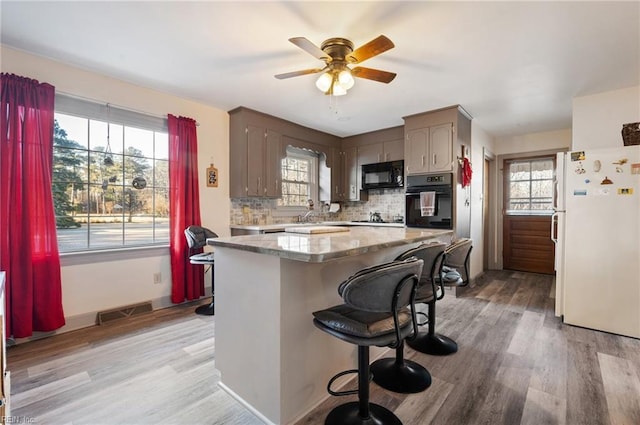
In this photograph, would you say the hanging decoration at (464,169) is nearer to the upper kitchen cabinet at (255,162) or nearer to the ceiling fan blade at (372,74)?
the ceiling fan blade at (372,74)

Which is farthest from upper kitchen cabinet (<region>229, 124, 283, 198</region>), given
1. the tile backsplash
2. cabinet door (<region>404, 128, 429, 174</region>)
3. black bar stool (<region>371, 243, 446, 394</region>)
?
black bar stool (<region>371, 243, 446, 394</region>)

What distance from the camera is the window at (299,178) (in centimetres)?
528

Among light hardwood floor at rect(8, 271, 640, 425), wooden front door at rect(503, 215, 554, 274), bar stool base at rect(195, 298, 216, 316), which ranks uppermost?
wooden front door at rect(503, 215, 554, 274)

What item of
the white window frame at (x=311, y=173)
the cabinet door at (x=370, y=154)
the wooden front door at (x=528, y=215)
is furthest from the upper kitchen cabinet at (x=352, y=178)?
the wooden front door at (x=528, y=215)

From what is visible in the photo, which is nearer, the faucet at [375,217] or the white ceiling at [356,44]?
the white ceiling at [356,44]

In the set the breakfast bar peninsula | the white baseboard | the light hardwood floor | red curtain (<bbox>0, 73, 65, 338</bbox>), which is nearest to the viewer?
the breakfast bar peninsula

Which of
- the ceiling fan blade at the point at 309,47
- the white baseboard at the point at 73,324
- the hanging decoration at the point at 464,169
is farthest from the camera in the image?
the hanging decoration at the point at 464,169

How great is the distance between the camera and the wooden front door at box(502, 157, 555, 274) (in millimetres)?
5242

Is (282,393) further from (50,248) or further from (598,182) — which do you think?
(598,182)

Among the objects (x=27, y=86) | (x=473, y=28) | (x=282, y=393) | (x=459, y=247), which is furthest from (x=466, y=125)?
(x=27, y=86)

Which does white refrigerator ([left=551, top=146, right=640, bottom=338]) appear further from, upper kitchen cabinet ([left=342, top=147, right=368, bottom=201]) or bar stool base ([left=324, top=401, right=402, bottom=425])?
upper kitchen cabinet ([left=342, top=147, right=368, bottom=201])

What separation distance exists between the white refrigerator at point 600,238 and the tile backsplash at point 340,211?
2560 mm

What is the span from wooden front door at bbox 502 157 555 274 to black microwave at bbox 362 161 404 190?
7.52ft

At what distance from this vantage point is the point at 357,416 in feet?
5.27
